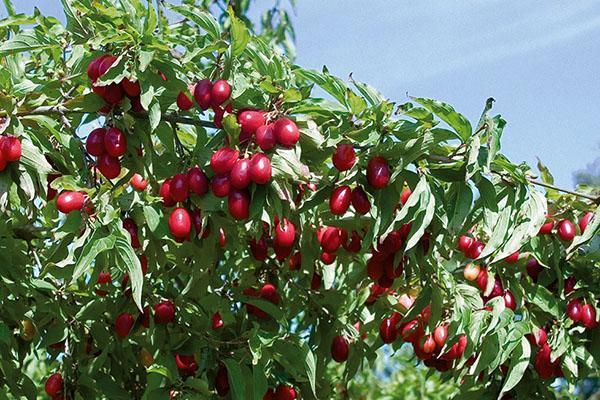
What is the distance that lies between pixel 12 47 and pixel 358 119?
890 mm

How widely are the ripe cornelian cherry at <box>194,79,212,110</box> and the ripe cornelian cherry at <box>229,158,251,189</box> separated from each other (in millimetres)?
201

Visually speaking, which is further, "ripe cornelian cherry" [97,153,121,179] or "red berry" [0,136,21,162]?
A: "ripe cornelian cherry" [97,153,121,179]

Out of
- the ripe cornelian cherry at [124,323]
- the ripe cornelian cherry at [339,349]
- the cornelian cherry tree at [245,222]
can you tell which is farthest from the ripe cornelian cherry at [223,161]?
the ripe cornelian cherry at [339,349]

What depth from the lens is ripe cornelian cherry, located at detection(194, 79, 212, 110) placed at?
229 cm

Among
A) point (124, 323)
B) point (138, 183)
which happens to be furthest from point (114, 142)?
point (124, 323)

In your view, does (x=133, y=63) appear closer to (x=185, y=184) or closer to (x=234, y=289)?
(x=185, y=184)

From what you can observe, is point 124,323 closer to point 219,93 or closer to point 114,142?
point 114,142

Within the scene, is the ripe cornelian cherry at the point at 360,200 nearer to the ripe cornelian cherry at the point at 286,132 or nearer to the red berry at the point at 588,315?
the ripe cornelian cherry at the point at 286,132

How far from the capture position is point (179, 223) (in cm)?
232

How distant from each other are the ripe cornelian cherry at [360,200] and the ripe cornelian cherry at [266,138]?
10.8 inches

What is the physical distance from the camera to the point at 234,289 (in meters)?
3.18

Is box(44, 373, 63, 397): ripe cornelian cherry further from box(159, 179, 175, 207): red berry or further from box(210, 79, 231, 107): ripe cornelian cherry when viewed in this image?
box(210, 79, 231, 107): ripe cornelian cherry

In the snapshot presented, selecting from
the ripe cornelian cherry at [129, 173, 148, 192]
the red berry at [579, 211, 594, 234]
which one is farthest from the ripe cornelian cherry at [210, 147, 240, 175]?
the red berry at [579, 211, 594, 234]

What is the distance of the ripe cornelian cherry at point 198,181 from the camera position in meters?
2.30
